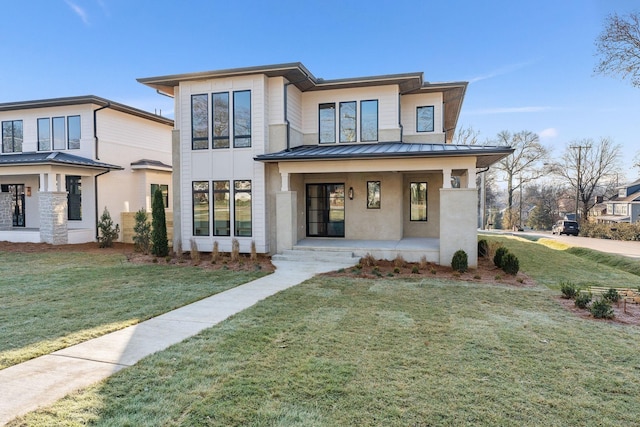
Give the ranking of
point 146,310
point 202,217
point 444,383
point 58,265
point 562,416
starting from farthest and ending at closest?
point 202,217 < point 58,265 < point 146,310 < point 444,383 < point 562,416

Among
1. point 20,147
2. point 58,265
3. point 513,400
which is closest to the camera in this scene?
point 513,400

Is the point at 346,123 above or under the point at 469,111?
under

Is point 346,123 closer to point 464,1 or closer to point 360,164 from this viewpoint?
point 360,164

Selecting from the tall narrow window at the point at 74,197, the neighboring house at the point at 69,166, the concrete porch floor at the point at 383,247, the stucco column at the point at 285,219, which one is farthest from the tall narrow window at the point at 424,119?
the tall narrow window at the point at 74,197

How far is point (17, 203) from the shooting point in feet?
61.5

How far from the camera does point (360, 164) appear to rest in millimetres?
11430

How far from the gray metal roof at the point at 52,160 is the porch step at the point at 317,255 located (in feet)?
31.9

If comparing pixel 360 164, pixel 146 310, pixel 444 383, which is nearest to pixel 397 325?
pixel 444 383

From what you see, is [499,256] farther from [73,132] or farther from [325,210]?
[73,132]

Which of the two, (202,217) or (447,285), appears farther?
(202,217)

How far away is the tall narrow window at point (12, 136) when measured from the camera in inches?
704

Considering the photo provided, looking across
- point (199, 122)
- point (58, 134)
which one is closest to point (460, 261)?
point (199, 122)

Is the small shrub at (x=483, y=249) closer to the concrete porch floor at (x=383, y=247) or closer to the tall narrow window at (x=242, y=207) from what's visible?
the concrete porch floor at (x=383, y=247)

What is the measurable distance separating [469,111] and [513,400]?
42.3 m
